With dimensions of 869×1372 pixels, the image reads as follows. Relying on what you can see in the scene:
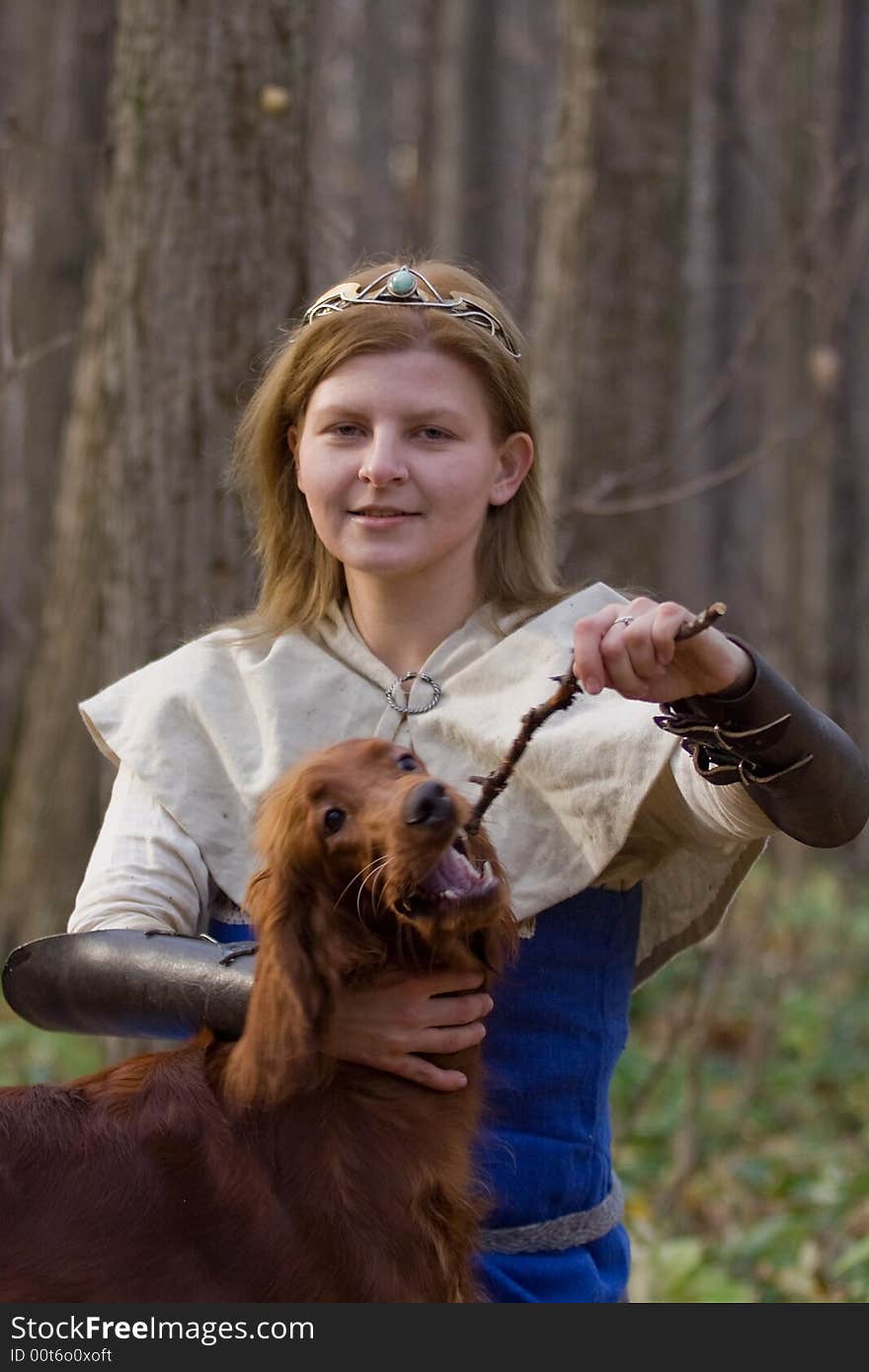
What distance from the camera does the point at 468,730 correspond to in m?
2.98

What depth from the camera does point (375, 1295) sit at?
2387 mm

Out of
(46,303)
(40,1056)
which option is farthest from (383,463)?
(46,303)

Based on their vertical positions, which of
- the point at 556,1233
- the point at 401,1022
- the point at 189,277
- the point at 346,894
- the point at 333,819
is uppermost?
the point at 189,277

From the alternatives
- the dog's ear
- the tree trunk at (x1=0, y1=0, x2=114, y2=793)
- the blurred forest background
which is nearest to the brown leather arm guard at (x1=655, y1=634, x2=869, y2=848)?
the dog's ear

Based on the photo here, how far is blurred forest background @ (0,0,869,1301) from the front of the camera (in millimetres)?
4109

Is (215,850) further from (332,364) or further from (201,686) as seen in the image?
(332,364)

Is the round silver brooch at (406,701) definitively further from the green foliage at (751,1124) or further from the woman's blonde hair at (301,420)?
Result: the green foliage at (751,1124)

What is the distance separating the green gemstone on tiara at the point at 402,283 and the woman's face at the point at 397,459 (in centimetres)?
13

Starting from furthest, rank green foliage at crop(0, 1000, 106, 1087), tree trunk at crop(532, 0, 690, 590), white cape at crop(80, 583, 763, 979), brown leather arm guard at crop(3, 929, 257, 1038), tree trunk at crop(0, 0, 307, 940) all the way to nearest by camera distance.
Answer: tree trunk at crop(532, 0, 690, 590) → green foliage at crop(0, 1000, 106, 1087) → tree trunk at crop(0, 0, 307, 940) → white cape at crop(80, 583, 763, 979) → brown leather arm guard at crop(3, 929, 257, 1038)

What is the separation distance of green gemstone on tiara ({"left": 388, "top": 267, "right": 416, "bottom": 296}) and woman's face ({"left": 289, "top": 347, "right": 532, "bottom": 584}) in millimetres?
133

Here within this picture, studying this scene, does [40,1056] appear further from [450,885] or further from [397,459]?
[450,885]

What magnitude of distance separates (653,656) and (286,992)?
0.71 m

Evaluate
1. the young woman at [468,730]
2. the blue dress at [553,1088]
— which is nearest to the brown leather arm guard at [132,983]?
the young woman at [468,730]

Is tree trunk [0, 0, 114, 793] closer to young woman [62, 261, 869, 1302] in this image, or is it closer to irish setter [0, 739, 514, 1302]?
young woman [62, 261, 869, 1302]
